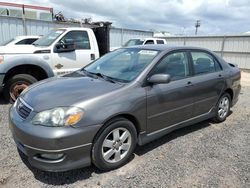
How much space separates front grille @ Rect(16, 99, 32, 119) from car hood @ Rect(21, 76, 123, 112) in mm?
51

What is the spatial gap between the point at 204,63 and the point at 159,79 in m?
1.70

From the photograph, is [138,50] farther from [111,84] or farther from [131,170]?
[131,170]

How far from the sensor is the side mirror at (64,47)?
633 cm

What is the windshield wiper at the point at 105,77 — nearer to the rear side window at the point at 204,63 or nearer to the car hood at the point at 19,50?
the rear side window at the point at 204,63

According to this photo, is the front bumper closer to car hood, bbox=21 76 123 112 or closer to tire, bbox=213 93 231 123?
car hood, bbox=21 76 123 112

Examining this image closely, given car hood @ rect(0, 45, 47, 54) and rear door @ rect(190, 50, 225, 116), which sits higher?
car hood @ rect(0, 45, 47, 54)

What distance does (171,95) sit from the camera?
12.7ft

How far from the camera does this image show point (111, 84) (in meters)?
3.47

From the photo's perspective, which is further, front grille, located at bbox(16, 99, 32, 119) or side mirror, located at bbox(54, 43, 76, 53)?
side mirror, located at bbox(54, 43, 76, 53)

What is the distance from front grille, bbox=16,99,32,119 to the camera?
10.1ft

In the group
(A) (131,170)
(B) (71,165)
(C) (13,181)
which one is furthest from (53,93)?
(A) (131,170)

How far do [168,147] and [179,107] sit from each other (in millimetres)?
658

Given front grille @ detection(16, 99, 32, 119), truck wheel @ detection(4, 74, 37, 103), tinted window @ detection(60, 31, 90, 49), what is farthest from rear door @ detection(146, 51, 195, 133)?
truck wheel @ detection(4, 74, 37, 103)

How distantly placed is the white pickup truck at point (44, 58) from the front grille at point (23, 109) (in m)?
2.68
